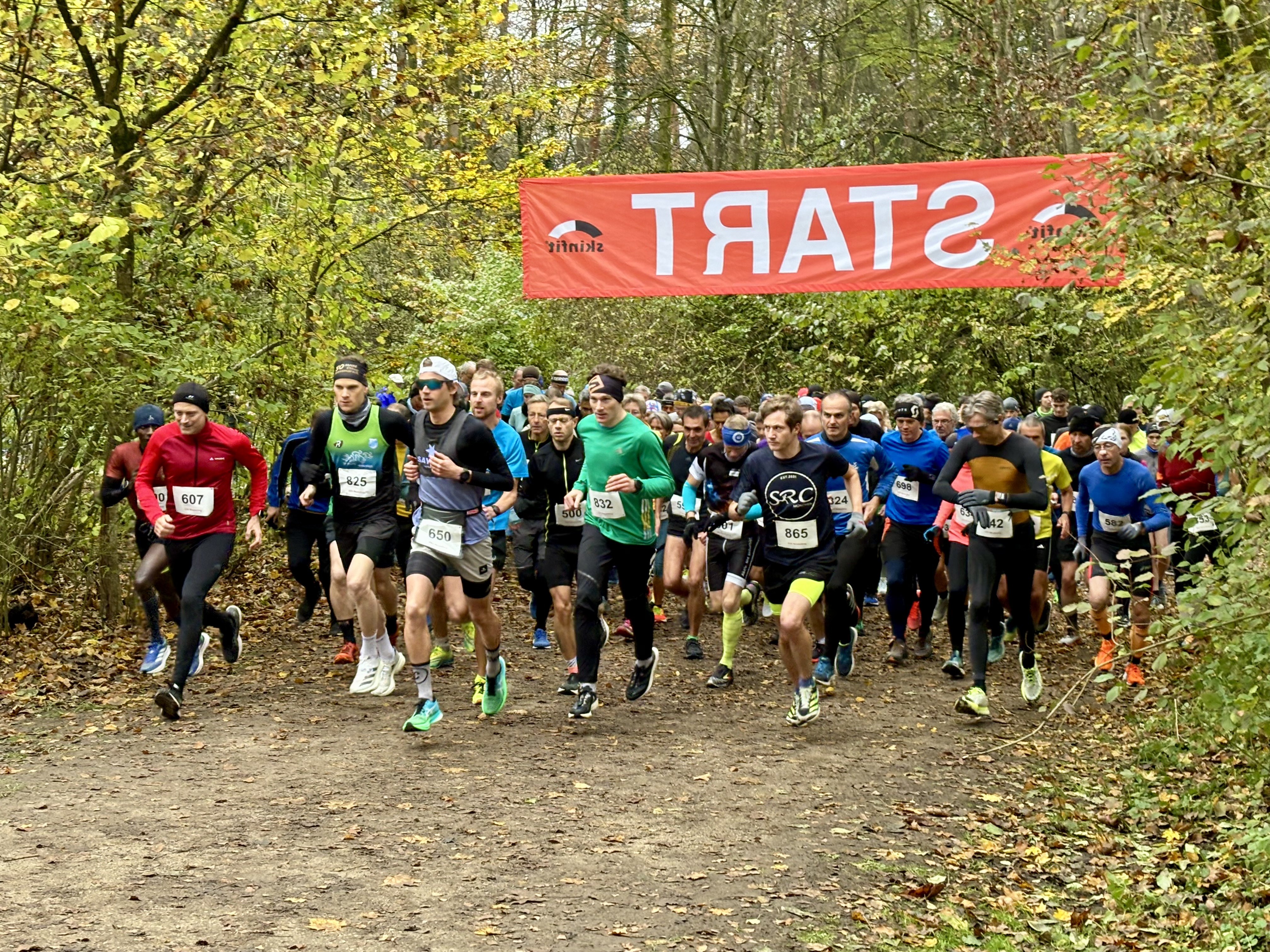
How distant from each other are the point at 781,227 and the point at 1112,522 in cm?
422

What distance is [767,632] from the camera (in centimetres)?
1289

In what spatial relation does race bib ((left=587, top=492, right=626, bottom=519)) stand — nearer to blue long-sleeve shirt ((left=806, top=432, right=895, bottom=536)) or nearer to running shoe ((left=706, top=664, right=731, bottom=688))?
running shoe ((left=706, top=664, right=731, bottom=688))

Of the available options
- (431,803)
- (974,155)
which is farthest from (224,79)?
(974,155)

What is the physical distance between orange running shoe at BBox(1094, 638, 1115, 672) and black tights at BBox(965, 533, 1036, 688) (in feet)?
1.73

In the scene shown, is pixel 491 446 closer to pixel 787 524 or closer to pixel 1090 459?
pixel 787 524

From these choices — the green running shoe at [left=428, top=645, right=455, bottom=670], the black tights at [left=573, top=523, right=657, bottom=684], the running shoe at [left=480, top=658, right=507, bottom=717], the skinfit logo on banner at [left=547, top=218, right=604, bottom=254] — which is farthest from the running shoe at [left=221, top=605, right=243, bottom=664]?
the skinfit logo on banner at [left=547, top=218, right=604, bottom=254]

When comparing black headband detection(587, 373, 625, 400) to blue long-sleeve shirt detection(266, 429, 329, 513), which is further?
blue long-sleeve shirt detection(266, 429, 329, 513)

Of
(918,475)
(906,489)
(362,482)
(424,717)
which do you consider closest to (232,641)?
(362,482)

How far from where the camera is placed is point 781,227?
13.2m

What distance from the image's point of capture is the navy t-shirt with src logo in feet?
29.1

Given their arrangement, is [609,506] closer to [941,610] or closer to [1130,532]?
[1130,532]

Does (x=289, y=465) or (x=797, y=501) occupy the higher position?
(x=289, y=465)

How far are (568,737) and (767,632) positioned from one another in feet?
15.1

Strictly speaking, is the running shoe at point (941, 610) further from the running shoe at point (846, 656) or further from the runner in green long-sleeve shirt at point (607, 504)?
the runner in green long-sleeve shirt at point (607, 504)
